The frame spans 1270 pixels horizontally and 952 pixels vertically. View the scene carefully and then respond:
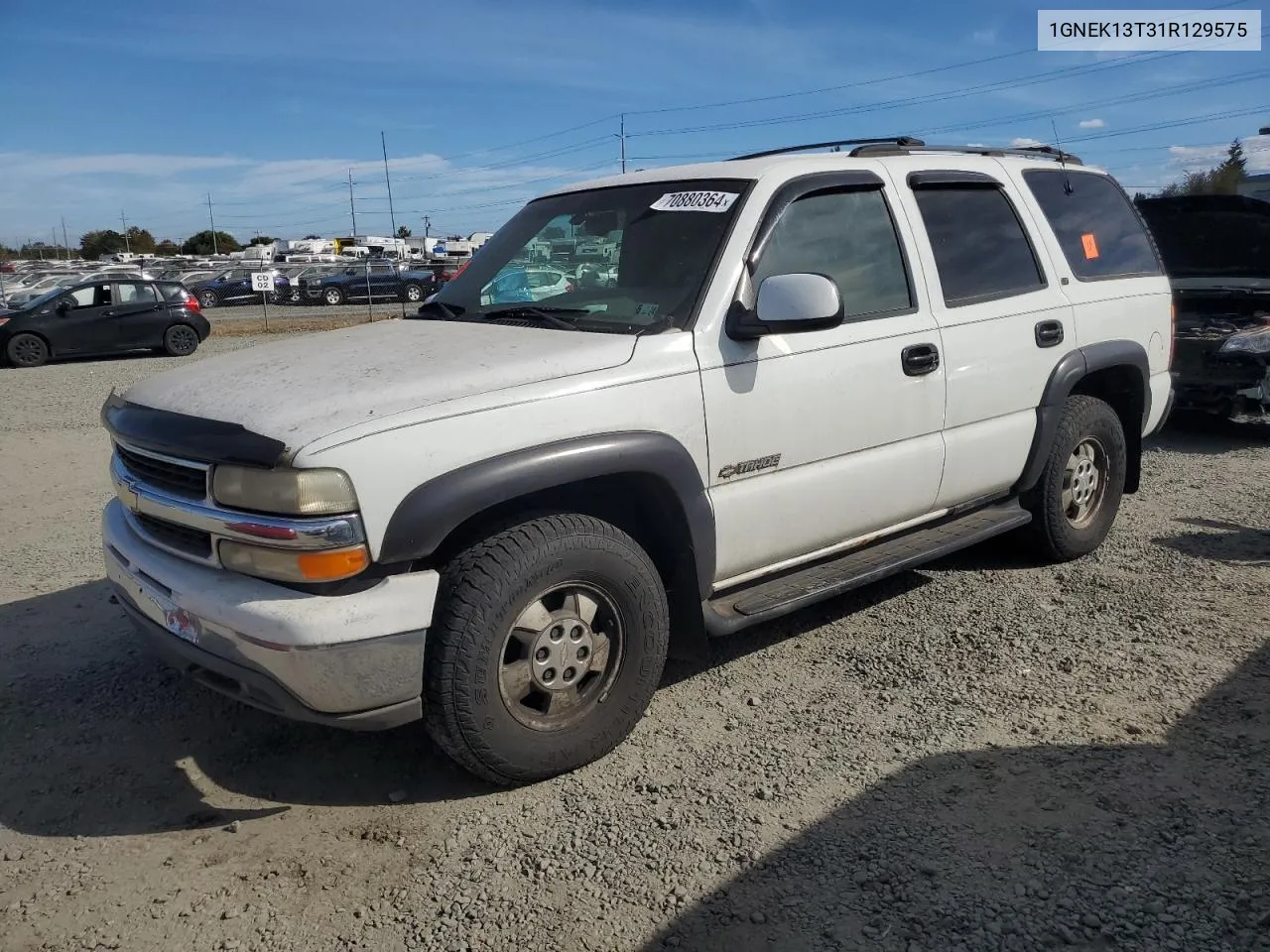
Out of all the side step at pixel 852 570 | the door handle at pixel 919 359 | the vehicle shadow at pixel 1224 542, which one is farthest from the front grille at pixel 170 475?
the vehicle shadow at pixel 1224 542

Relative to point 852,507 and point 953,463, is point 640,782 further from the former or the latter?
point 953,463

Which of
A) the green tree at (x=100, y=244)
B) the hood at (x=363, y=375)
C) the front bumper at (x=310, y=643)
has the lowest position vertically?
the front bumper at (x=310, y=643)

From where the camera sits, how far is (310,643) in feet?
8.77

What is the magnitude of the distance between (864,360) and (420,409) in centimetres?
177

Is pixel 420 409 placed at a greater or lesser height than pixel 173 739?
greater

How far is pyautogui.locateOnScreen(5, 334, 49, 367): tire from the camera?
16703 mm

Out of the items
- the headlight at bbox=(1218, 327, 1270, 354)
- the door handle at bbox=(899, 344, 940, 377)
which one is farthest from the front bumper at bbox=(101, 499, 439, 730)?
the headlight at bbox=(1218, 327, 1270, 354)

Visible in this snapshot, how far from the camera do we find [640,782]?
3.25 m

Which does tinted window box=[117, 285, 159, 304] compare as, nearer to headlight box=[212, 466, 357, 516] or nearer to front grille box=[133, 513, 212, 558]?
front grille box=[133, 513, 212, 558]

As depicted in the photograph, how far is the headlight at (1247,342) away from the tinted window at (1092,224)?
281 centimetres

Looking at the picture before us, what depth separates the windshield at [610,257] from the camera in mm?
3561

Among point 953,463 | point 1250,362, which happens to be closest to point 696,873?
point 953,463

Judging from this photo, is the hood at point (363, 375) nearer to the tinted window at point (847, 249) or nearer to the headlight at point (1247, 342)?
the tinted window at point (847, 249)

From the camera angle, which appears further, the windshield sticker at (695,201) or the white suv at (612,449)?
the windshield sticker at (695,201)
